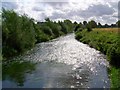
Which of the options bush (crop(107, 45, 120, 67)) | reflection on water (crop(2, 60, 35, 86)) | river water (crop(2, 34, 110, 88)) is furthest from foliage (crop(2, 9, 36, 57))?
bush (crop(107, 45, 120, 67))

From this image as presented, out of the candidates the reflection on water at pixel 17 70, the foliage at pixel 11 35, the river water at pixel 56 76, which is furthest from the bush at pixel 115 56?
the foliage at pixel 11 35

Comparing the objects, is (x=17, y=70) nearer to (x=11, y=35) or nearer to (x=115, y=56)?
(x=115, y=56)

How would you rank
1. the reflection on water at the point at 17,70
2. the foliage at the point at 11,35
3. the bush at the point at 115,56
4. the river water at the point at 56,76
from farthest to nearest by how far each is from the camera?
the foliage at the point at 11,35 → the bush at the point at 115,56 → the reflection on water at the point at 17,70 → the river water at the point at 56,76

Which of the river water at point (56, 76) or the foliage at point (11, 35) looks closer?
the river water at point (56, 76)

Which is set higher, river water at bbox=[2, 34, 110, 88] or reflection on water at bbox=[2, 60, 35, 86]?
river water at bbox=[2, 34, 110, 88]

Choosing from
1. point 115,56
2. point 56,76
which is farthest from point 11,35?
point 115,56

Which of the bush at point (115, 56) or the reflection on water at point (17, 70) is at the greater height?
the bush at point (115, 56)

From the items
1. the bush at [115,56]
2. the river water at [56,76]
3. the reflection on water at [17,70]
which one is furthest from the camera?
the bush at [115,56]

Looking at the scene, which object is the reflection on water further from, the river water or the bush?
the bush

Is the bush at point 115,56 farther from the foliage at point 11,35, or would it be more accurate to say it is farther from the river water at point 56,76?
the foliage at point 11,35

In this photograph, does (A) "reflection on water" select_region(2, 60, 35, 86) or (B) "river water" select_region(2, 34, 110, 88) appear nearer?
(B) "river water" select_region(2, 34, 110, 88)

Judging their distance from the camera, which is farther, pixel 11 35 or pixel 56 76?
pixel 11 35

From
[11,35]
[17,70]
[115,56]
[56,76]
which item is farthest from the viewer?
[11,35]

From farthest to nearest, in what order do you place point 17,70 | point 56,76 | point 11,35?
point 11,35
point 17,70
point 56,76
